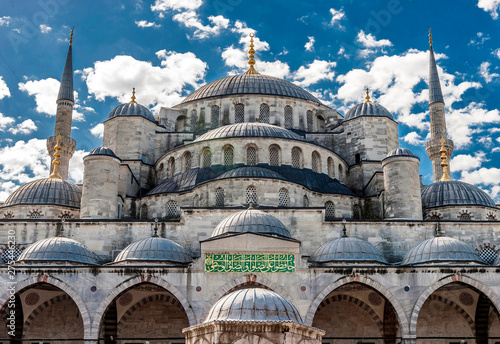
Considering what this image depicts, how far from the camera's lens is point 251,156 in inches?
999

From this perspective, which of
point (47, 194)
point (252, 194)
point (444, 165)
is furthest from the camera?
point (444, 165)

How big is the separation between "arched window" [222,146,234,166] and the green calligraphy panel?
22.3 feet

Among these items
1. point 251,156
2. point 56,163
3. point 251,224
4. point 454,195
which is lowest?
point 251,224

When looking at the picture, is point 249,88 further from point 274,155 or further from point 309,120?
point 274,155

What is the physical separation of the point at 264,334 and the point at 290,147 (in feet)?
52.6

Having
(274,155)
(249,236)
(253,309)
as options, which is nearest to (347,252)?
(249,236)

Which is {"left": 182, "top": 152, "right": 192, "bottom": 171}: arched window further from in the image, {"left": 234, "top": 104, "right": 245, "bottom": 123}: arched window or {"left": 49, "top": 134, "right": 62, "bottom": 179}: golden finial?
{"left": 49, "top": 134, "right": 62, "bottom": 179}: golden finial

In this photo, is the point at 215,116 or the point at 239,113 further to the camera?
the point at 215,116

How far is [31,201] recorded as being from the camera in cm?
2483

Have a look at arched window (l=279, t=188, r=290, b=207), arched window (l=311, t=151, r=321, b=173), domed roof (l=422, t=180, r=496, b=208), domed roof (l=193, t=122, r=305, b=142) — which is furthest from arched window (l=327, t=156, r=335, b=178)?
arched window (l=279, t=188, r=290, b=207)

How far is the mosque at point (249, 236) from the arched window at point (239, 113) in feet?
0.37

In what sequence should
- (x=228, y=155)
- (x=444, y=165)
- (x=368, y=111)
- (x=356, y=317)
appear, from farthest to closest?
(x=368, y=111) < (x=444, y=165) < (x=228, y=155) < (x=356, y=317)

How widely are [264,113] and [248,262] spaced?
42.0ft

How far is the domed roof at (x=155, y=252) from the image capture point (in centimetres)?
1938
